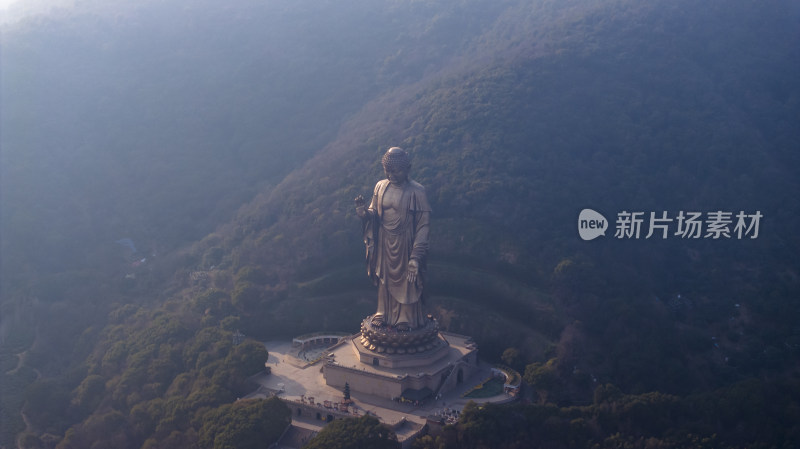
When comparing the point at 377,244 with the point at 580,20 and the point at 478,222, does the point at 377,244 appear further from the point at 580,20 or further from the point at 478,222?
the point at 580,20

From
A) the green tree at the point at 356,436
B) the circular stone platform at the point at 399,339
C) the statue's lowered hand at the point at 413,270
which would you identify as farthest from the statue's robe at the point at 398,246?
the green tree at the point at 356,436

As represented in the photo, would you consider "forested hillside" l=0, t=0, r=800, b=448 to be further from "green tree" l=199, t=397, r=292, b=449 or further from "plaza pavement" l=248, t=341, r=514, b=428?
"plaza pavement" l=248, t=341, r=514, b=428

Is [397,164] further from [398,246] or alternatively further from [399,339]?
[399,339]

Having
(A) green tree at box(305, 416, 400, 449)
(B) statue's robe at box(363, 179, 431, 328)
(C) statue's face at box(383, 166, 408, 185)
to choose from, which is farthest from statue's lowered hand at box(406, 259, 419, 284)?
(A) green tree at box(305, 416, 400, 449)

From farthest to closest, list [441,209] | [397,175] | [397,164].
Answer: [441,209] < [397,175] < [397,164]

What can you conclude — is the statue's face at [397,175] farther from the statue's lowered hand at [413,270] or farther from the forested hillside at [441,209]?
the forested hillside at [441,209]

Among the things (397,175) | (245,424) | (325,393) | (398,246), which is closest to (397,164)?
(397,175)
